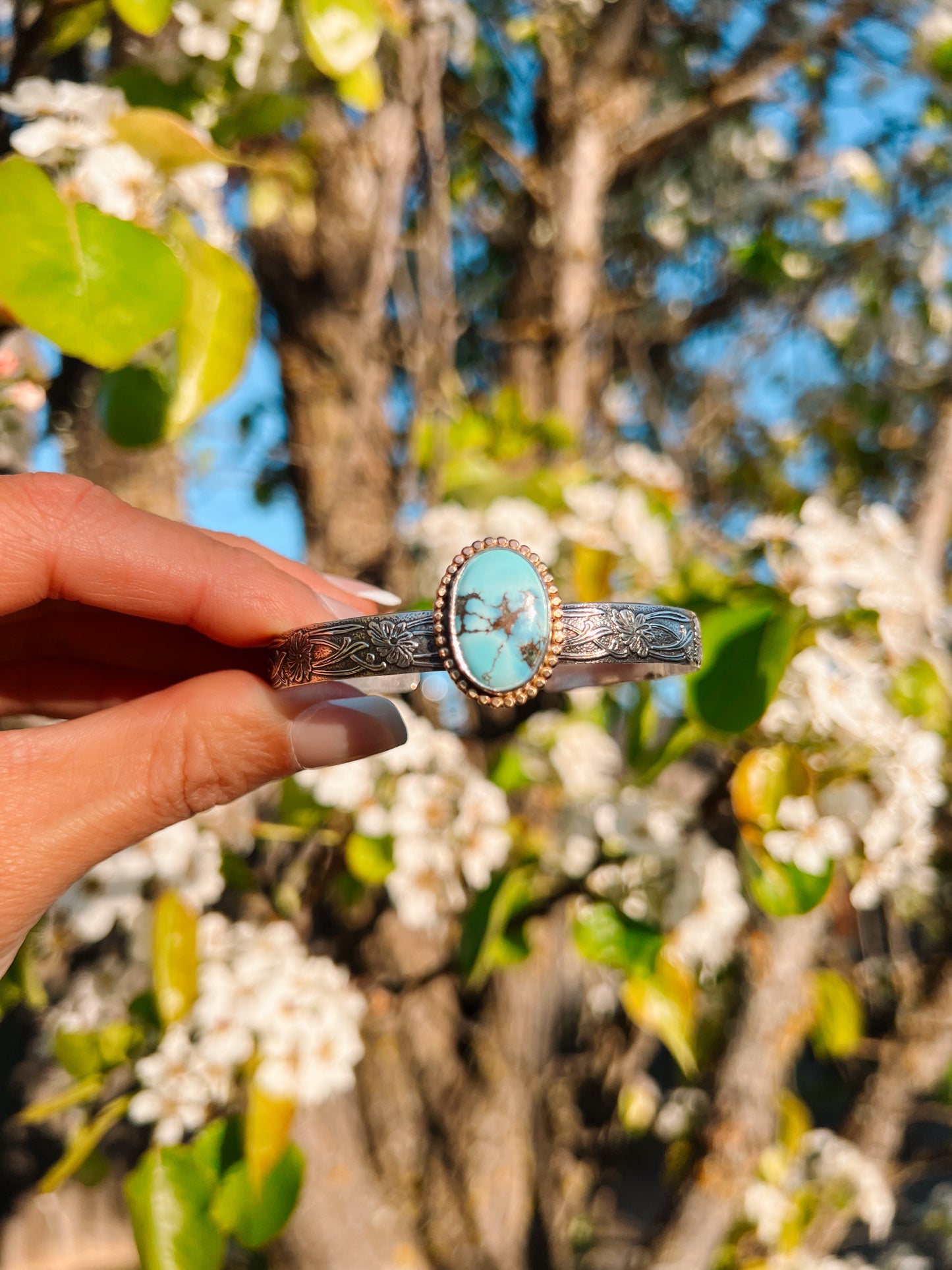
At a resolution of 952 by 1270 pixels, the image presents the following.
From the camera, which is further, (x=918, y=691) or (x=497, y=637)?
(x=918, y=691)

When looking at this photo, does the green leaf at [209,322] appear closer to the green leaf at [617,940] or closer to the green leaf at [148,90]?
the green leaf at [148,90]

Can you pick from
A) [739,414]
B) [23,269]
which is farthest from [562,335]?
[23,269]

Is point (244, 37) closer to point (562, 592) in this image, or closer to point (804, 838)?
point (562, 592)

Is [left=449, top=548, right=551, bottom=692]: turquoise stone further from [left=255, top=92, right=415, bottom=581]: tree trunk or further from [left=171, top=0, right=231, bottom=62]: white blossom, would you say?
[left=255, top=92, right=415, bottom=581]: tree trunk

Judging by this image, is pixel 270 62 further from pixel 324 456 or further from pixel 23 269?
pixel 324 456

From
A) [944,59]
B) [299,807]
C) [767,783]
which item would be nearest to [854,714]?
[767,783]

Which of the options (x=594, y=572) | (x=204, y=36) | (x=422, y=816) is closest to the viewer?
(x=204, y=36)

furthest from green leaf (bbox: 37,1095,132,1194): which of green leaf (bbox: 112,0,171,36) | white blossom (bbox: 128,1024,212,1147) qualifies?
green leaf (bbox: 112,0,171,36)
